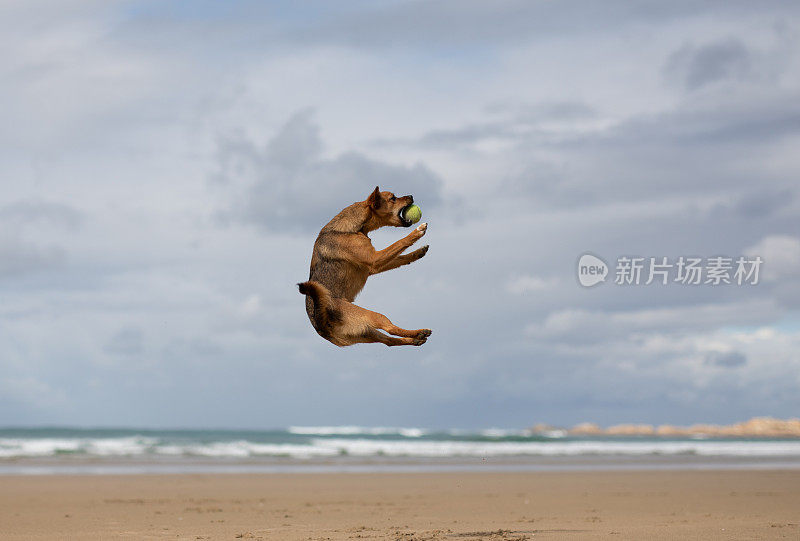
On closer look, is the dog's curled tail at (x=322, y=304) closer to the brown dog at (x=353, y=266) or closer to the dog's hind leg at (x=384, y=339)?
the brown dog at (x=353, y=266)

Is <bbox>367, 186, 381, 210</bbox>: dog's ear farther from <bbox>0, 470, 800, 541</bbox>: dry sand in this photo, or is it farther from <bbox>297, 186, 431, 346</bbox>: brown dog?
<bbox>0, 470, 800, 541</bbox>: dry sand

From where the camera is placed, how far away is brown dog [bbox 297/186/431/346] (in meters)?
7.66

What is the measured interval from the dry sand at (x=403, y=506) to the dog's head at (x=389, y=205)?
21.9ft

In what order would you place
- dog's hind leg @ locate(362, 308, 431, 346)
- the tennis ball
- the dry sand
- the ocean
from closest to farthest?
dog's hind leg @ locate(362, 308, 431, 346), the tennis ball, the dry sand, the ocean

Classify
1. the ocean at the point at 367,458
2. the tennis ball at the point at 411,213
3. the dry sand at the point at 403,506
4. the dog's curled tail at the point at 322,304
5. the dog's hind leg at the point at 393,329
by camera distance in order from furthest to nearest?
the ocean at the point at 367,458
the dry sand at the point at 403,506
the tennis ball at the point at 411,213
the dog's curled tail at the point at 322,304
the dog's hind leg at the point at 393,329

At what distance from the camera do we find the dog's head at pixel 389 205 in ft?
25.6

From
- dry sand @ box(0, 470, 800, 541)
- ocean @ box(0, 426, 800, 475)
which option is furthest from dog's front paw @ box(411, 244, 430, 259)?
ocean @ box(0, 426, 800, 475)

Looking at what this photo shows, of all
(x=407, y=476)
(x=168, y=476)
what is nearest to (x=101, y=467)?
(x=168, y=476)

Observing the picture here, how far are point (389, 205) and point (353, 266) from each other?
2.14 ft

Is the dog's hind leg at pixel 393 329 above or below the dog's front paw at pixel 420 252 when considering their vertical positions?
below

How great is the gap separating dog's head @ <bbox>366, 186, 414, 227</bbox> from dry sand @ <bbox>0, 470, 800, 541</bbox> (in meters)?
6.68

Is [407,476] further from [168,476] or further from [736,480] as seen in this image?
[736,480]

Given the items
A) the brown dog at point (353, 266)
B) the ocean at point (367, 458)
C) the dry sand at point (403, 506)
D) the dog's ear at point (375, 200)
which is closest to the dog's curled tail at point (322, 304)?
the brown dog at point (353, 266)

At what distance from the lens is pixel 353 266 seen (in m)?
7.95
